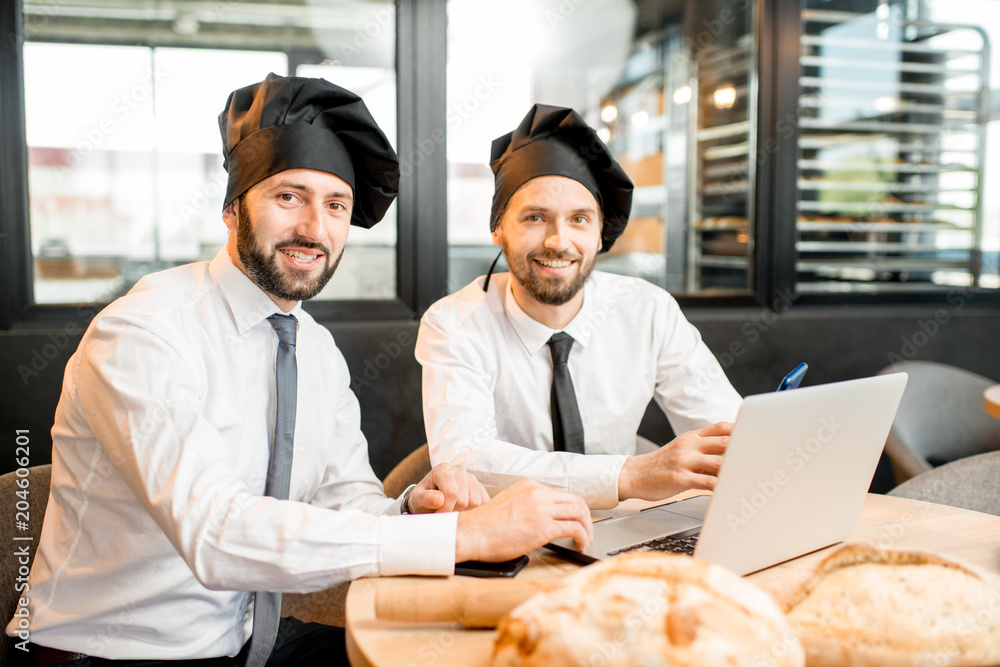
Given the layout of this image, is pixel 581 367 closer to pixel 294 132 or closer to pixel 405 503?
pixel 405 503

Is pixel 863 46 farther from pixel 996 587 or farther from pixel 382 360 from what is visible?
pixel 996 587

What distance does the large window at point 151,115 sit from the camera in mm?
3051

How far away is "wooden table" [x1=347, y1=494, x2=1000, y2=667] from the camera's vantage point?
2.92ft

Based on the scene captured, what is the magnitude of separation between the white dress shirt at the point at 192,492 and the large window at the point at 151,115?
5.80 ft

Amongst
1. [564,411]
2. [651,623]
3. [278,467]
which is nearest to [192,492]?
[278,467]

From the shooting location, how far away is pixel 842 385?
3.41ft

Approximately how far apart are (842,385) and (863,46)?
146 inches

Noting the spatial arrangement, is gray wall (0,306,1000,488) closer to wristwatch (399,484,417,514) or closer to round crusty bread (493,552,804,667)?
wristwatch (399,484,417,514)

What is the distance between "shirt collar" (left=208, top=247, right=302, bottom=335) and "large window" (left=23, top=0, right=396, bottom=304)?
1.77m

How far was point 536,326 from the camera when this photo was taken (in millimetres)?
2125

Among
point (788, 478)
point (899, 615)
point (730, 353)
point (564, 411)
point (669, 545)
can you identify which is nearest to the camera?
point (899, 615)

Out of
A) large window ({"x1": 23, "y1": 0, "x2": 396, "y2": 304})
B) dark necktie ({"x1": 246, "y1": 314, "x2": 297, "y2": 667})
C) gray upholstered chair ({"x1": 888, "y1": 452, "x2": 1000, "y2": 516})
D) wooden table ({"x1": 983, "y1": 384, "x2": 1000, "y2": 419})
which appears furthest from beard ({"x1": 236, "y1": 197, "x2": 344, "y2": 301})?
wooden table ({"x1": 983, "y1": 384, "x2": 1000, "y2": 419})

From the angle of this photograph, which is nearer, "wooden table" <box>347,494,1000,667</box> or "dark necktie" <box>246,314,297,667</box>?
"wooden table" <box>347,494,1000,667</box>

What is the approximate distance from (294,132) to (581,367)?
3.25ft
